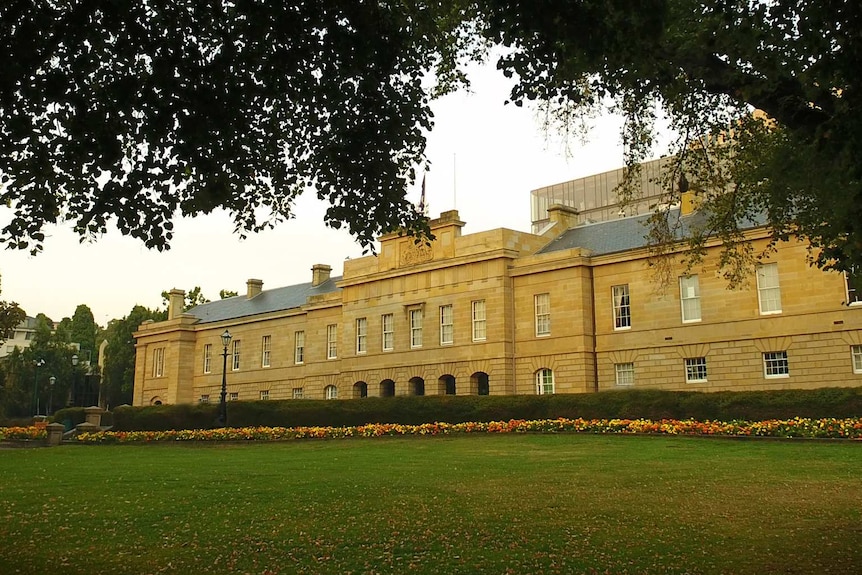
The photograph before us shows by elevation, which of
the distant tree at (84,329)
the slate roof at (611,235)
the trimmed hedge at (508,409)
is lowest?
the trimmed hedge at (508,409)

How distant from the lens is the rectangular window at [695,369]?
3625 centimetres

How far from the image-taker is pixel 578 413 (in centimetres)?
3011

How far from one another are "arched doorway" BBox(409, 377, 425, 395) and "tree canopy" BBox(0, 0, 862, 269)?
3478 cm

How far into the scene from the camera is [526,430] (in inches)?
1143

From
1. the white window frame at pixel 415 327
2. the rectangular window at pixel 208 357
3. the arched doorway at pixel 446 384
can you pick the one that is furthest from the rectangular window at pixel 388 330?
the rectangular window at pixel 208 357

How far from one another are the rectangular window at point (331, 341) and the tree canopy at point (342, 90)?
42.0m

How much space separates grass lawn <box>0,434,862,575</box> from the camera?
28.7 feet

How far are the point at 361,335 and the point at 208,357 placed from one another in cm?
1901


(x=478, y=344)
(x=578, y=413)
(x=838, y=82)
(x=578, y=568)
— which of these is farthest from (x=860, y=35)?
(x=478, y=344)

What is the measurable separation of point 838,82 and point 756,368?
2817 cm

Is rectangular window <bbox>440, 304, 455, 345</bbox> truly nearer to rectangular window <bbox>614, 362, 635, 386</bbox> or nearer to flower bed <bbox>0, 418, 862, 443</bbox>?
rectangular window <bbox>614, 362, 635, 386</bbox>

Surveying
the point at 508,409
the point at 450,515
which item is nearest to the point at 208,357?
the point at 508,409

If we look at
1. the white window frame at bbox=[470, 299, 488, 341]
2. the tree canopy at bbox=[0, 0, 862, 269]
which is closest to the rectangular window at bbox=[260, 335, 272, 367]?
the white window frame at bbox=[470, 299, 488, 341]

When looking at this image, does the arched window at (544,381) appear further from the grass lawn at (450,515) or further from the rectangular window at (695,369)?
the grass lawn at (450,515)
